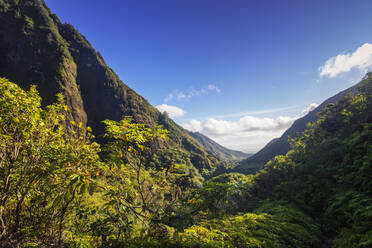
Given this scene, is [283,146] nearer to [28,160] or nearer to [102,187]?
[102,187]

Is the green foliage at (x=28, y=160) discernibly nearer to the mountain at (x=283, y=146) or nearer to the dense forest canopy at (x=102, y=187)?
the dense forest canopy at (x=102, y=187)

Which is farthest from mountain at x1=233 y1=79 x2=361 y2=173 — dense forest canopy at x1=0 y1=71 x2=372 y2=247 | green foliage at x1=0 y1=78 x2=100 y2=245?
green foliage at x1=0 y1=78 x2=100 y2=245

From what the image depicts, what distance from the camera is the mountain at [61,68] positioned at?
92.9m

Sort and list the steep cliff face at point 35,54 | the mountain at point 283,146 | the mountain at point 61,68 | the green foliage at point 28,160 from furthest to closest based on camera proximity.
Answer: the mountain at point 283,146, the mountain at point 61,68, the steep cliff face at point 35,54, the green foliage at point 28,160

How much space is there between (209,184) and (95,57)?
16182 centimetres

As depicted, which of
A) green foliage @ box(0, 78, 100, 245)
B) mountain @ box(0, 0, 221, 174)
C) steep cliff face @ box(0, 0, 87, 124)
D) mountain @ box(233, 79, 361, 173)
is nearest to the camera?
green foliage @ box(0, 78, 100, 245)

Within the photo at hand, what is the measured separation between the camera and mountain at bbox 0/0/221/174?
92.9 metres

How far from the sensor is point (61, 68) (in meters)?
99.6

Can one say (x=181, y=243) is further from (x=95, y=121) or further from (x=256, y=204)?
(x=95, y=121)

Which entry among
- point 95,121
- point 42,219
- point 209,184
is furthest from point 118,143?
point 95,121

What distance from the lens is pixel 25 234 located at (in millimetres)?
3818

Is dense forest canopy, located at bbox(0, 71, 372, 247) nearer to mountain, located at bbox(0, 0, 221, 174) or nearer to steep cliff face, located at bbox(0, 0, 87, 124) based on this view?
mountain, located at bbox(0, 0, 221, 174)

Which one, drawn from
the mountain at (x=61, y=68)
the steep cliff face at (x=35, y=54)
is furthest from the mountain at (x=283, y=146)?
the steep cliff face at (x=35, y=54)

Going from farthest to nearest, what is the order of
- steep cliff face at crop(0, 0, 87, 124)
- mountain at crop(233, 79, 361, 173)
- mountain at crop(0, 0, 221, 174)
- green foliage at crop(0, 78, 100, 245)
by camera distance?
mountain at crop(233, 79, 361, 173)
mountain at crop(0, 0, 221, 174)
steep cliff face at crop(0, 0, 87, 124)
green foliage at crop(0, 78, 100, 245)
